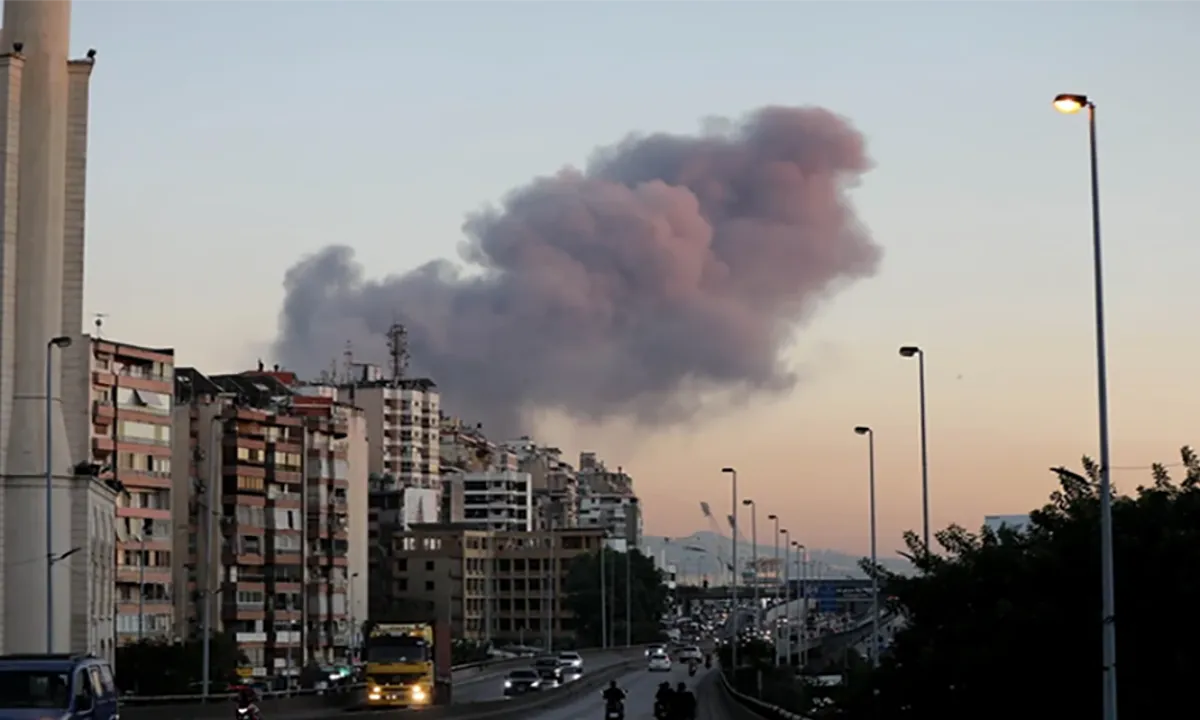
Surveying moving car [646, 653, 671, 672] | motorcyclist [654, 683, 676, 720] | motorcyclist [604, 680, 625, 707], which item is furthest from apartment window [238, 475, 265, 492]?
motorcyclist [654, 683, 676, 720]

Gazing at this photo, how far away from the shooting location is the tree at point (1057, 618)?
28.8 meters

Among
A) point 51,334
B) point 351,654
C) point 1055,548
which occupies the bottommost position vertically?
point 351,654

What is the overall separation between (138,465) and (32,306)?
54.9 meters

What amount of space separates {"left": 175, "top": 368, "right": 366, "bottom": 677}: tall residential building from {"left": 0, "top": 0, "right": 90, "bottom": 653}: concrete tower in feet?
A: 175

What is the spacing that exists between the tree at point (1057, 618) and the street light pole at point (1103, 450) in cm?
81

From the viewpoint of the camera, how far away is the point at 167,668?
10619 cm

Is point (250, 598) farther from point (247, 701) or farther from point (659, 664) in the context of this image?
point (247, 701)

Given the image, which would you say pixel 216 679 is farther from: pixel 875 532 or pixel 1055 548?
pixel 1055 548

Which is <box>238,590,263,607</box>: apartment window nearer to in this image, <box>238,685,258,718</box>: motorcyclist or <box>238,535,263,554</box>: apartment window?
<box>238,535,263,554</box>: apartment window

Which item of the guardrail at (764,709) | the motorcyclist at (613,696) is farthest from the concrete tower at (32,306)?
the motorcyclist at (613,696)

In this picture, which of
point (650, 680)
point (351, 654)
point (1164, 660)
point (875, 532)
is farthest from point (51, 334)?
point (351, 654)

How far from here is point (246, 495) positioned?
147 m

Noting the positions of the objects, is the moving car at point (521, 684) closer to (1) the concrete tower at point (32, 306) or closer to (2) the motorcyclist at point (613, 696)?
(1) the concrete tower at point (32, 306)

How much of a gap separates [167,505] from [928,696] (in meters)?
112
